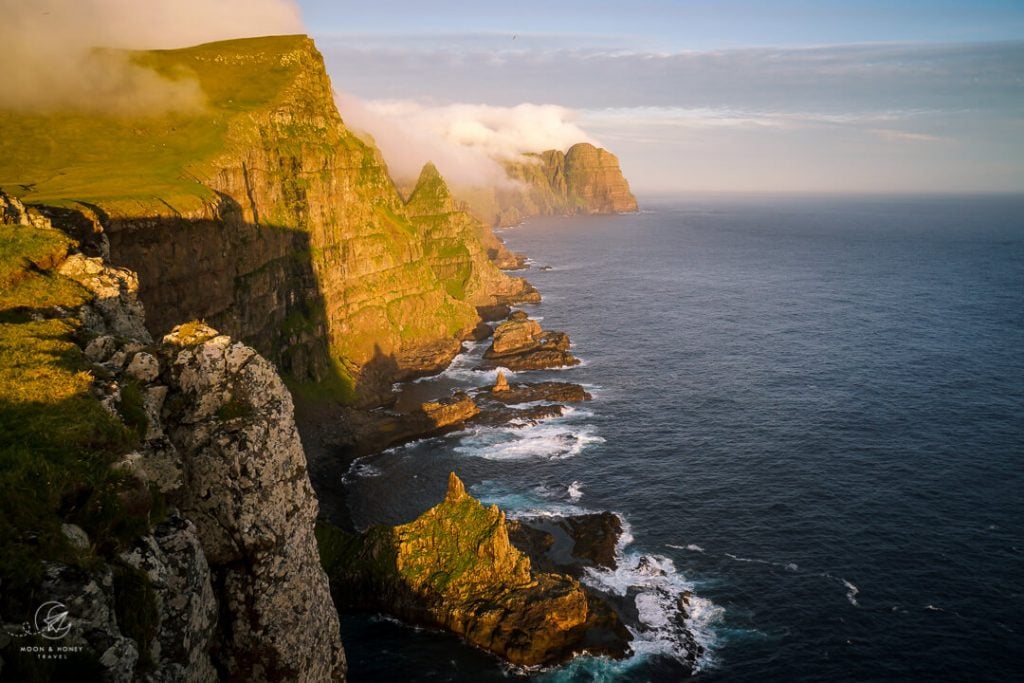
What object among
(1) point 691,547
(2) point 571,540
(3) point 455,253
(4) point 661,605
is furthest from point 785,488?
(3) point 455,253

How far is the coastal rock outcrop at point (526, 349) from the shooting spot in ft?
391

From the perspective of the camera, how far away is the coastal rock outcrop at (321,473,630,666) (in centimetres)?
4931

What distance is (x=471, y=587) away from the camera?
174 feet

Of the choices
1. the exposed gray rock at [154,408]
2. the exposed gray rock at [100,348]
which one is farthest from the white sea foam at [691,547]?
the exposed gray rock at [100,348]

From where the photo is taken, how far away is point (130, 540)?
1627 centimetres

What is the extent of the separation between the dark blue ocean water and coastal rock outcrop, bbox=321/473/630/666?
180cm

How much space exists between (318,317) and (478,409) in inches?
1167

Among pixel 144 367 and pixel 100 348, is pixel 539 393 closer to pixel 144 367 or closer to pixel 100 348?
pixel 144 367

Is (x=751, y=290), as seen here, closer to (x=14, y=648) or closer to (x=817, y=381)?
(x=817, y=381)

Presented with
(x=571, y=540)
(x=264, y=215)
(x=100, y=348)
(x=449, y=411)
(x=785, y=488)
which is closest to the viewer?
(x=100, y=348)

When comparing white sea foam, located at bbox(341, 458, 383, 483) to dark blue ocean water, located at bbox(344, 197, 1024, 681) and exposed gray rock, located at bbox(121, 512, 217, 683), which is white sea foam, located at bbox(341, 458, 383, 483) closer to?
dark blue ocean water, located at bbox(344, 197, 1024, 681)

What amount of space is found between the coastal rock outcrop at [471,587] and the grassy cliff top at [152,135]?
126 feet

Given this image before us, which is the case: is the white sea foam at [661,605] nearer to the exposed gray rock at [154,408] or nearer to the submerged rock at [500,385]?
the exposed gray rock at [154,408]

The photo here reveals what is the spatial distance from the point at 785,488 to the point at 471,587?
1589 inches
